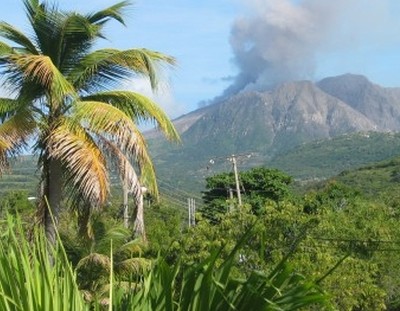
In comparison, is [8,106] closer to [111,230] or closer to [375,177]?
[111,230]

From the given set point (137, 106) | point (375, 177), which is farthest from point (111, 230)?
point (375, 177)

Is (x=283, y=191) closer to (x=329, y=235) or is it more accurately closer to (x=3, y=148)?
(x=329, y=235)

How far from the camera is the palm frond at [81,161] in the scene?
10062 millimetres

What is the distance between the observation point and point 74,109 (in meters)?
10.7

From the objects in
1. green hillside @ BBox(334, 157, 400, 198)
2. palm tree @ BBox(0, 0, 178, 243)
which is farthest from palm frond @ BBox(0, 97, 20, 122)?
green hillside @ BBox(334, 157, 400, 198)

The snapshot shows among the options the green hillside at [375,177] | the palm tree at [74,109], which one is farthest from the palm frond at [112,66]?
the green hillside at [375,177]

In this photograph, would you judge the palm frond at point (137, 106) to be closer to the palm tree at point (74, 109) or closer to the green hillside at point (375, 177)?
the palm tree at point (74, 109)

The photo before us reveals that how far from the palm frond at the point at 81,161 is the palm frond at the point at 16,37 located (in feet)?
4.98

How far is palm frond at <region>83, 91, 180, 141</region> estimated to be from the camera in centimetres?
1100

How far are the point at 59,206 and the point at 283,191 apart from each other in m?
54.3

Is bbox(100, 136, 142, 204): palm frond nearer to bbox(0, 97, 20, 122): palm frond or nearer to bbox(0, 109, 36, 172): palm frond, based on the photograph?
bbox(0, 109, 36, 172): palm frond

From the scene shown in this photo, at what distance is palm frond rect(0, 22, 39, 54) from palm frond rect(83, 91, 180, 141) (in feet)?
3.66

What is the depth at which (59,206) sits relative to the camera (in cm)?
1086

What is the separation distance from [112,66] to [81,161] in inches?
71.1
